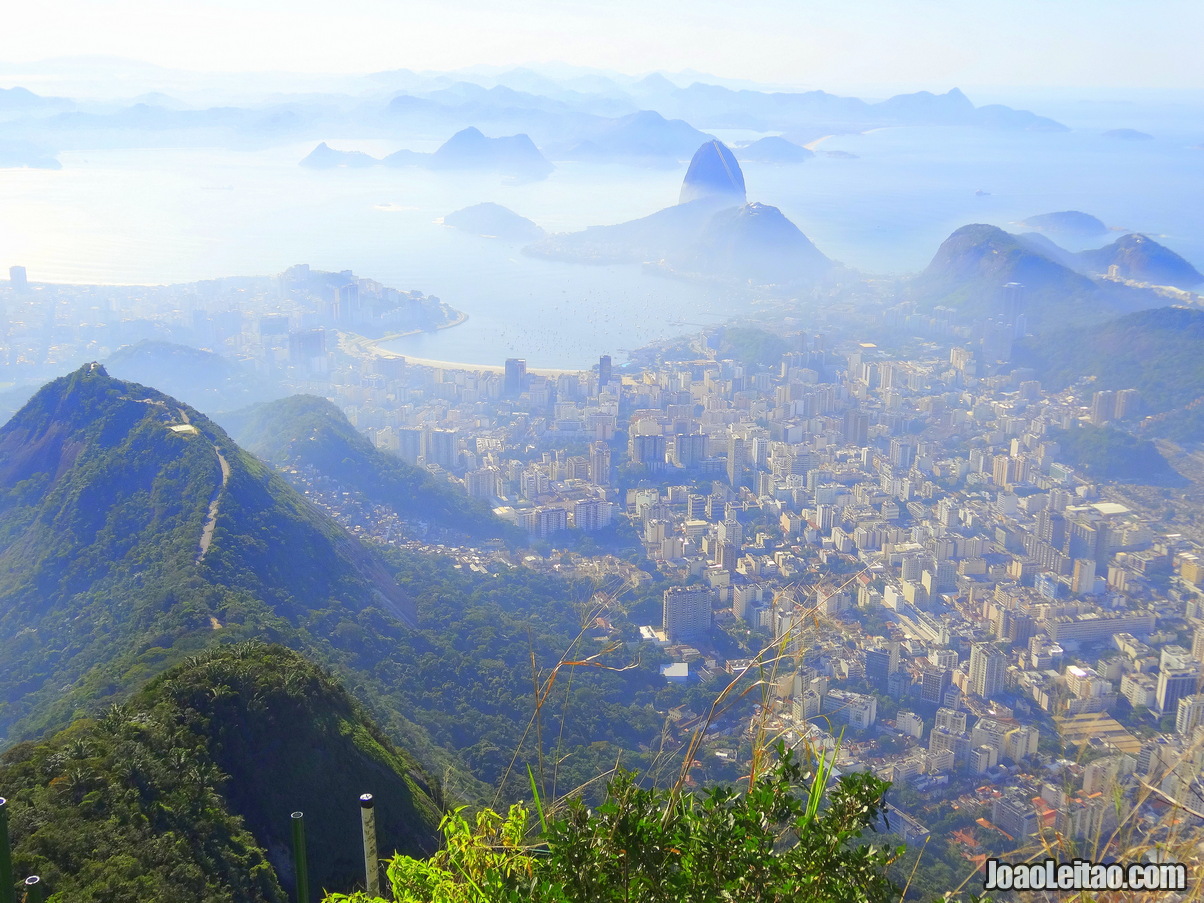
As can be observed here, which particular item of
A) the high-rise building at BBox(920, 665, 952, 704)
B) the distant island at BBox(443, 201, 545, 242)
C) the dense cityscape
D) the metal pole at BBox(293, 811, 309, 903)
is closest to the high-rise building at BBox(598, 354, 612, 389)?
the dense cityscape

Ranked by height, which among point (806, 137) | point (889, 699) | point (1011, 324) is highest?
point (806, 137)

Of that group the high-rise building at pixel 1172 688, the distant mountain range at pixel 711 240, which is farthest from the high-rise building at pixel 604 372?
the high-rise building at pixel 1172 688

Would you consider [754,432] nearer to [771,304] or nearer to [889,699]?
[889,699]

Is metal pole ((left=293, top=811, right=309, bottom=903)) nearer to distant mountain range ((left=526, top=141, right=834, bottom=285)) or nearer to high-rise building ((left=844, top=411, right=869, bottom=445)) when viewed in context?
high-rise building ((left=844, top=411, right=869, bottom=445))

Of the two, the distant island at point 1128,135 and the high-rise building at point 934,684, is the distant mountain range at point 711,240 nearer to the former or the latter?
the high-rise building at point 934,684

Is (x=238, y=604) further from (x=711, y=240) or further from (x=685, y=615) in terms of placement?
(x=711, y=240)

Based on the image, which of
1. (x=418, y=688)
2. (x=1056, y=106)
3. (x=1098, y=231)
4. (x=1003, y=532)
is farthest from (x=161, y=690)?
(x=1056, y=106)
